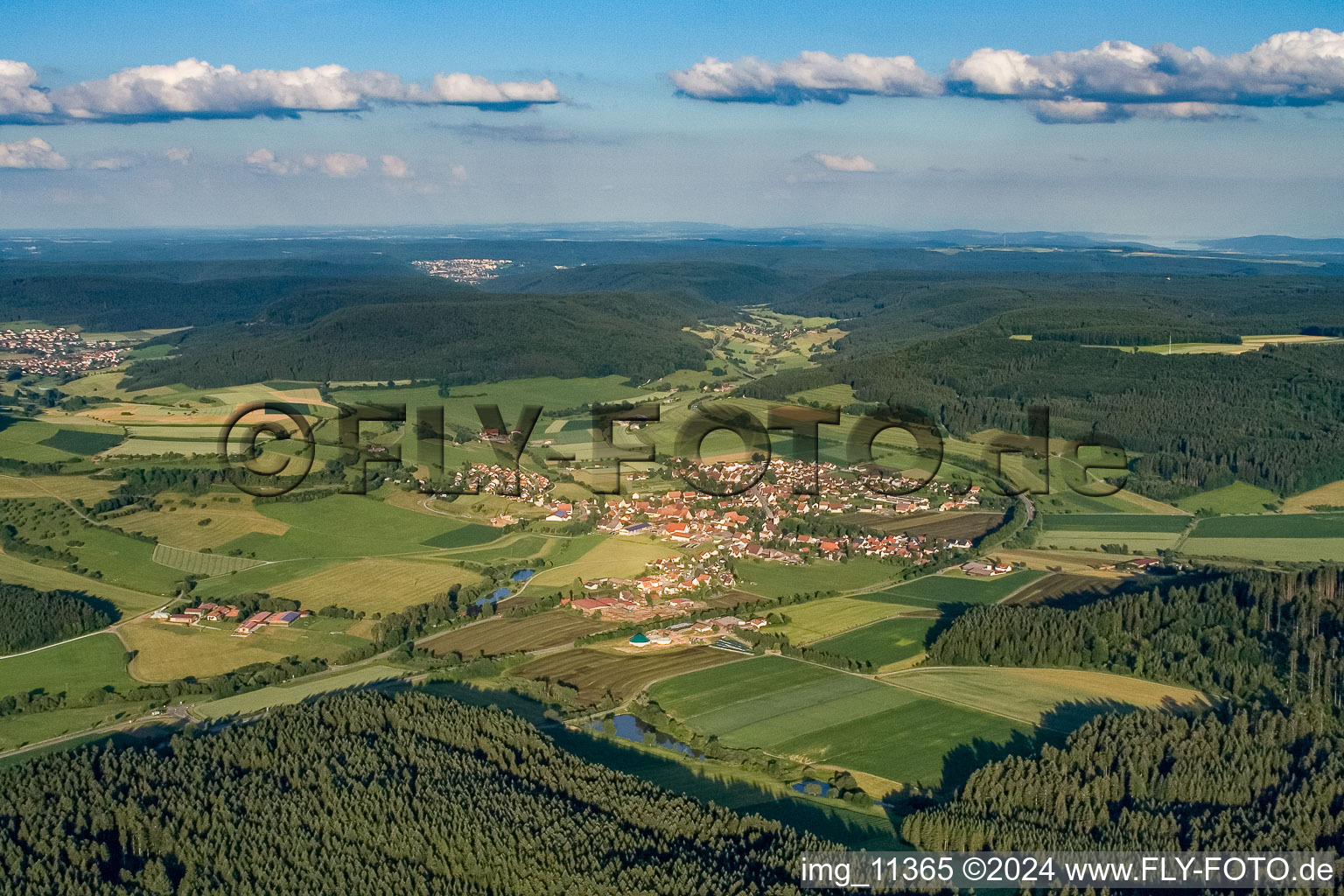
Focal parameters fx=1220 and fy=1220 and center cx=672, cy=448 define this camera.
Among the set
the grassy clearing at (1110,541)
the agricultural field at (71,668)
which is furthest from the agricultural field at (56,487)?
the grassy clearing at (1110,541)

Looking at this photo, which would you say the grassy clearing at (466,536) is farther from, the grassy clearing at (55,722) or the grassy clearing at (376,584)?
the grassy clearing at (55,722)

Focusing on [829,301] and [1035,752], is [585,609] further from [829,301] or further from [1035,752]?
[829,301]

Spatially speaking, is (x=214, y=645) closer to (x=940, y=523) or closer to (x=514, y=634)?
(x=514, y=634)

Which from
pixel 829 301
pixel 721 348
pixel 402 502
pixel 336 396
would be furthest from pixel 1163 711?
pixel 829 301

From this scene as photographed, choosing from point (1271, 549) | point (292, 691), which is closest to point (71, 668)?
point (292, 691)

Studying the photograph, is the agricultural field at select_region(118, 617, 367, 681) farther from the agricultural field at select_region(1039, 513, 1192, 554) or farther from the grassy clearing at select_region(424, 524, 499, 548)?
the agricultural field at select_region(1039, 513, 1192, 554)

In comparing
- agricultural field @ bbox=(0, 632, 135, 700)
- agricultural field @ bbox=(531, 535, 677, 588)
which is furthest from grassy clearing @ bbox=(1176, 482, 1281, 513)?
agricultural field @ bbox=(0, 632, 135, 700)
